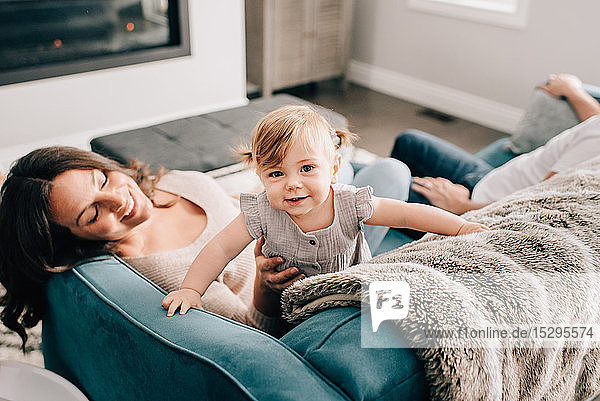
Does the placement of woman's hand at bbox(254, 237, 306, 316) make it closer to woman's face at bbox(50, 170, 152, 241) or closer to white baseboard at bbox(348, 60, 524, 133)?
woman's face at bbox(50, 170, 152, 241)

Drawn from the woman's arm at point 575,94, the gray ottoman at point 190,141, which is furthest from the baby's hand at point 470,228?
the woman's arm at point 575,94

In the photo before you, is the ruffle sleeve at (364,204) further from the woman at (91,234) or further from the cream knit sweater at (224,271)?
the cream knit sweater at (224,271)

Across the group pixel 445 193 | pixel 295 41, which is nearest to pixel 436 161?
pixel 445 193

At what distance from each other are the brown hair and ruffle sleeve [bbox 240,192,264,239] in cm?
30

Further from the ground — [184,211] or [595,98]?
→ [595,98]

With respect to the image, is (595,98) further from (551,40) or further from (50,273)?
(50,273)

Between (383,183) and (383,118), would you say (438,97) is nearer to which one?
(383,118)

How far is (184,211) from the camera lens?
4.40ft

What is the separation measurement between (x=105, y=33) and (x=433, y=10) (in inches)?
90.7

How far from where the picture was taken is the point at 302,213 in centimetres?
100

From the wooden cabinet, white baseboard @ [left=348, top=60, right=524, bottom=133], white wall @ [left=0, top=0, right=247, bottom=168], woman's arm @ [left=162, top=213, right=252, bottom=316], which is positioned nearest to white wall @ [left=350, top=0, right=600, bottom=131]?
white baseboard @ [left=348, top=60, right=524, bottom=133]

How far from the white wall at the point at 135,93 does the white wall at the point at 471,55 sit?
138cm

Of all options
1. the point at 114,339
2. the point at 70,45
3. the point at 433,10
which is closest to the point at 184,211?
the point at 114,339

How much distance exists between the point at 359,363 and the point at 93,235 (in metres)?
0.69
